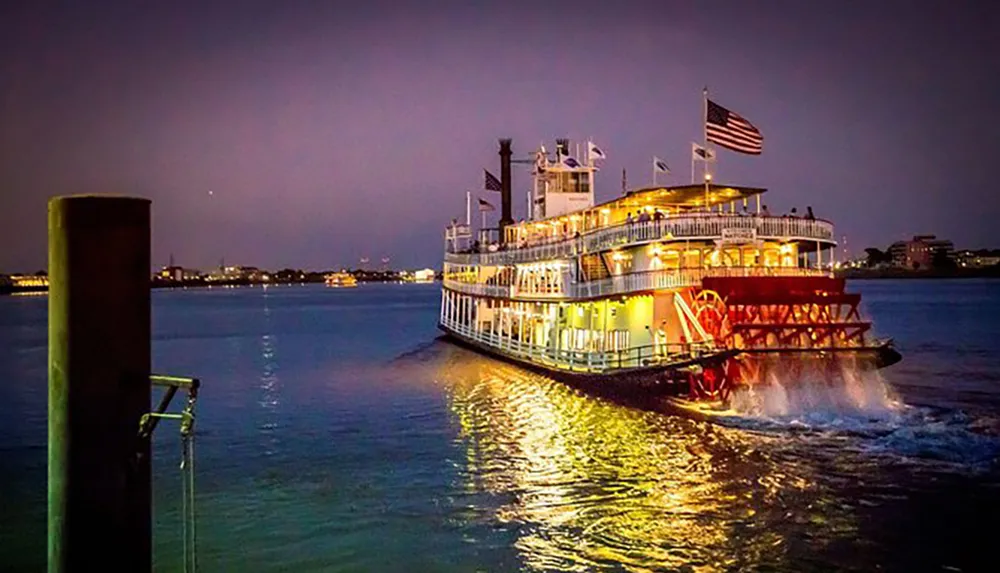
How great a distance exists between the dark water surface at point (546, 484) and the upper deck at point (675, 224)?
585cm

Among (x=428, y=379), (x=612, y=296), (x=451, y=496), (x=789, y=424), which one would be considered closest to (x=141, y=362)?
(x=451, y=496)

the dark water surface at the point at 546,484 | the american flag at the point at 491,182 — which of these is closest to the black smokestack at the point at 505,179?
the american flag at the point at 491,182

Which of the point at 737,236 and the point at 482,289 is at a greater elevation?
the point at 737,236

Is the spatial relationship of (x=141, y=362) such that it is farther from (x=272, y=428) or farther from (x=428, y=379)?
(x=428, y=379)

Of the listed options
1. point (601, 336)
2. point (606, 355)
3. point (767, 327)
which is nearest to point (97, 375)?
point (767, 327)

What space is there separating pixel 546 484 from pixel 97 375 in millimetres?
14953

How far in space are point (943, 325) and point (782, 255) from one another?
61498mm

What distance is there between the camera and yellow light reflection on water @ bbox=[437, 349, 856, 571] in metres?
15.3

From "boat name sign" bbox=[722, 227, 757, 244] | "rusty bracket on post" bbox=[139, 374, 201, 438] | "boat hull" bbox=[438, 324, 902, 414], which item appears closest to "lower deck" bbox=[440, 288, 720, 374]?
"boat hull" bbox=[438, 324, 902, 414]

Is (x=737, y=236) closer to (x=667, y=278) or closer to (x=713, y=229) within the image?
(x=713, y=229)

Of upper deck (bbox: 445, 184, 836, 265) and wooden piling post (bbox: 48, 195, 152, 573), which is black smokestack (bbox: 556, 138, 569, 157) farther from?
wooden piling post (bbox: 48, 195, 152, 573)

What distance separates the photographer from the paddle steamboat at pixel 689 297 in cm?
2803

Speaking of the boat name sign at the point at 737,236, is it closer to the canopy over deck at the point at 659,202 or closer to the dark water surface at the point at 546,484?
the canopy over deck at the point at 659,202

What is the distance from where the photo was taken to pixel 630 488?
19.5 metres
